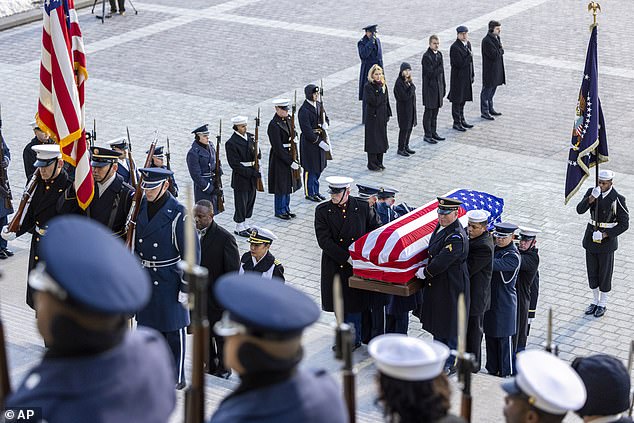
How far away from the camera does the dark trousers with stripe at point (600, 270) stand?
1027 centimetres

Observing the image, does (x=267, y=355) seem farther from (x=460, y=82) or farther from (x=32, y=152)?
(x=460, y=82)

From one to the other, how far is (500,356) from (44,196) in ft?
12.8

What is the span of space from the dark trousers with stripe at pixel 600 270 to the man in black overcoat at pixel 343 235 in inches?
90.3

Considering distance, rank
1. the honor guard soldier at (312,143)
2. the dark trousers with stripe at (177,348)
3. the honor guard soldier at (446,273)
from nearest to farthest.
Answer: the dark trousers with stripe at (177,348) → the honor guard soldier at (446,273) → the honor guard soldier at (312,143)

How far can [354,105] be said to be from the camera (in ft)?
53.7

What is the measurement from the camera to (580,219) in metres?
12.4

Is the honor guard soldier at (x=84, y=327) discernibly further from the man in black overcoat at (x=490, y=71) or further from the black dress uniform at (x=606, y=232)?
the man in black overcoat at (x=490, y=71)

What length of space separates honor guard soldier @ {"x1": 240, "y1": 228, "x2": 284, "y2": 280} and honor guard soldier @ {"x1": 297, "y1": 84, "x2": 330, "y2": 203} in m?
4.33

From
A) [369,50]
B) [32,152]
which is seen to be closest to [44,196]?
[32,152]

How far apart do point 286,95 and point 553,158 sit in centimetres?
427

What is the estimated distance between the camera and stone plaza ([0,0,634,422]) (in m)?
10.2

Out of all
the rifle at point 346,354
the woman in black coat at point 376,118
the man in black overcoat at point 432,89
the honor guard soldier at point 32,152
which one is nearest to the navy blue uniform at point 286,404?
the rifle at point 346,354

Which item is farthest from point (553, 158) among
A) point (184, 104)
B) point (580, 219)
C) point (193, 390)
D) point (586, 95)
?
point (193, 390)

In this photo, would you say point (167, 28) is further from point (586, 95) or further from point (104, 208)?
point (104, 208)
